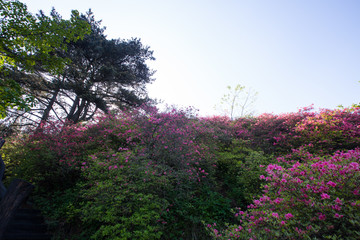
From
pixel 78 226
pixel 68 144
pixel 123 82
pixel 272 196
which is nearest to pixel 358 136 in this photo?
pixel 272 196

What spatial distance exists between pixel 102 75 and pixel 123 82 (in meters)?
1.62

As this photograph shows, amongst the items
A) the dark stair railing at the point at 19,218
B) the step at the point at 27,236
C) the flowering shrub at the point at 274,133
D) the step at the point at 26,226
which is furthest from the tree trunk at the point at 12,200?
the flowering shrub at the point at 274,133

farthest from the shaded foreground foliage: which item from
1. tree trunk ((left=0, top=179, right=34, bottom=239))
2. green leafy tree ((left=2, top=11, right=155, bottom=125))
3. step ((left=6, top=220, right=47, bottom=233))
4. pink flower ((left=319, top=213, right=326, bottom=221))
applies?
green leafy tree ((left=2, top=11, right=155, bottom=125))

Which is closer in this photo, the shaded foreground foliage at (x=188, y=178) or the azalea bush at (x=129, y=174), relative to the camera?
the shaded foreground foliage at (x=188, y=178)

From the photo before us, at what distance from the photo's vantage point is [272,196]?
3307 mm

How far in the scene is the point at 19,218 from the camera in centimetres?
466

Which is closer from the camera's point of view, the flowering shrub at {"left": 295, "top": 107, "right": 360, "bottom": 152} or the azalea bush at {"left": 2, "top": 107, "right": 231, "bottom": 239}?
the azalea bush at {"left": 2, "top": 107, "right": 231, "bottom": 239}

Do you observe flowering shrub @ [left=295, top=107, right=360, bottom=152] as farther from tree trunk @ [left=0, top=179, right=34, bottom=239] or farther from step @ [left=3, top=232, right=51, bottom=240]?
step @ [left=3, top=232, right=51, bottom=240]

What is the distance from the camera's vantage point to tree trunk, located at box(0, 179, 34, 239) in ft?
6.16

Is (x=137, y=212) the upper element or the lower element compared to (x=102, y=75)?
lower

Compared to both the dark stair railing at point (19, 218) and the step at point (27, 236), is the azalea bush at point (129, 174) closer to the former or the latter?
the dark stair railing at point (19, 218)

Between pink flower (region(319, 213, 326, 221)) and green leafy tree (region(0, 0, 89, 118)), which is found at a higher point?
green leafy tree (region(0, 0, 89, 118))

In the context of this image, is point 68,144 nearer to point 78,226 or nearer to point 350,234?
point 78,226

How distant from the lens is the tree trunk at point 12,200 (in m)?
1.88
